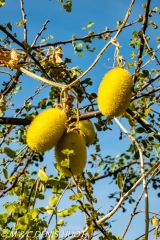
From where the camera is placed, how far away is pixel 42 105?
10.4ft

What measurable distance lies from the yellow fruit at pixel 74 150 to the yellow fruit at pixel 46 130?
24mm

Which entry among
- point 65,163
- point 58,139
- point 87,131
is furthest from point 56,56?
point 65,163

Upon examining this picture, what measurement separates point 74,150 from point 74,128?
0.08 metres

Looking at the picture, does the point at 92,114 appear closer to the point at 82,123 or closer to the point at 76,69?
the point at 82,123

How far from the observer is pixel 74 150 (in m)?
1.42

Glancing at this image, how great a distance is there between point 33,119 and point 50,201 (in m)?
0.42

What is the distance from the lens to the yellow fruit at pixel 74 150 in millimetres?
1423

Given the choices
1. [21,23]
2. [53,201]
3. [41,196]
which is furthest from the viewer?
[21,23]

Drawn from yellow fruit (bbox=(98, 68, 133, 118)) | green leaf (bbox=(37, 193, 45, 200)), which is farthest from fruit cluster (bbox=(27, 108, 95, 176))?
green leaf (bbox=(37, 193, 45, 200))

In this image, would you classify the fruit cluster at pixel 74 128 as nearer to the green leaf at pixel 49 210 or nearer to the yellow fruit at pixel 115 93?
the yellow fruit at pixel 115 93

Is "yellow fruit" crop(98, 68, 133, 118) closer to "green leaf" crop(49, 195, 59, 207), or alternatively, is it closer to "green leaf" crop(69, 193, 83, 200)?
"green leaf" crop(69, 193, 83, 200)

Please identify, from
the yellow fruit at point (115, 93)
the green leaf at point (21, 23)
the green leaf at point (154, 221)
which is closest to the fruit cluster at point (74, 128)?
the yellow fruit at point (115, 93)

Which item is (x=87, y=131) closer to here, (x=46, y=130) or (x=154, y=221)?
(x=46, y=130)

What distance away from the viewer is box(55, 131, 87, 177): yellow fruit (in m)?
1.42
